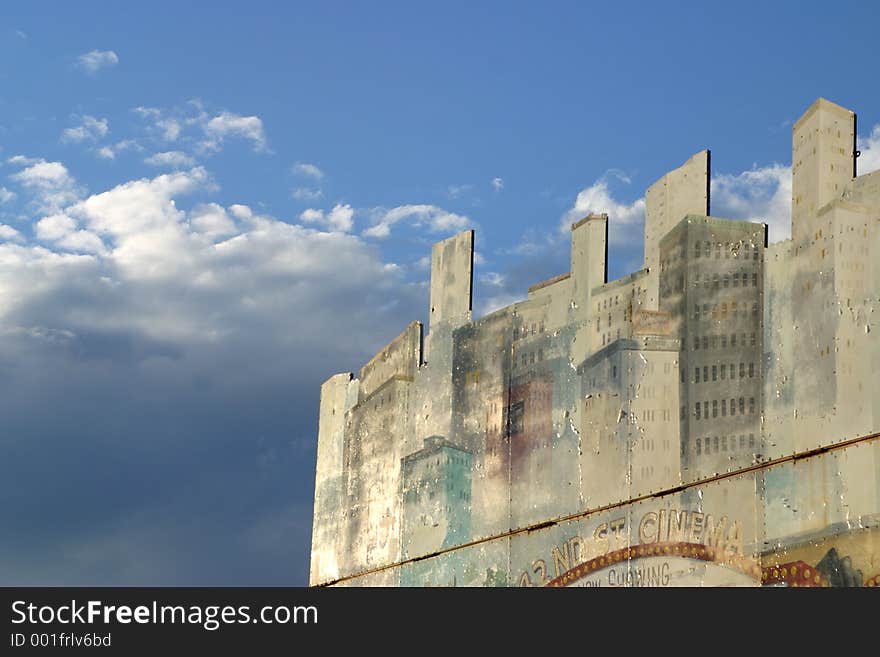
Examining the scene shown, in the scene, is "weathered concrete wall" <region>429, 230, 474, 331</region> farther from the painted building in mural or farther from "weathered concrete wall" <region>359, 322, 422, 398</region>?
"weathered concrete wall" <region>359, 322, 422, 398</region>

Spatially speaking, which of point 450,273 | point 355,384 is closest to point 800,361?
point 450,273

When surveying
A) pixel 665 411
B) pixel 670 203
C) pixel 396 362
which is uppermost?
pixel 670 203

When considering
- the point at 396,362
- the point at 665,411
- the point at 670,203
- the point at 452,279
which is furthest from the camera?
the point at 396,362

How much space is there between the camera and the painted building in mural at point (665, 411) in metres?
12.9

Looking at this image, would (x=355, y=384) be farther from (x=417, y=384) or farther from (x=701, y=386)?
(x=701, y=386)

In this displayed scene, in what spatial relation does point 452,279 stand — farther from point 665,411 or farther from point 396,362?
point 665,411

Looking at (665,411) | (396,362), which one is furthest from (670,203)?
(396,362)

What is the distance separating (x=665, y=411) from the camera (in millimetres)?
14492

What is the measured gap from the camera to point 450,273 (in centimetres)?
1850

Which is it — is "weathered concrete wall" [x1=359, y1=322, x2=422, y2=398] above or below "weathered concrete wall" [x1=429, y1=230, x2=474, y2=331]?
below

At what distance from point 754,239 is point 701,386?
4.52ft

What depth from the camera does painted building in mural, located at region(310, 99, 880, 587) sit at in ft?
42.4

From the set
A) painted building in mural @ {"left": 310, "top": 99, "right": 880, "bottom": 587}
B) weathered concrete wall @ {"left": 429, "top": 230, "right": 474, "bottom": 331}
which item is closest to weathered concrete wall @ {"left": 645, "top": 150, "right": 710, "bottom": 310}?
painted building in mural @ {"left": 310, "top": 99, "right": 880, "bottom": 587}

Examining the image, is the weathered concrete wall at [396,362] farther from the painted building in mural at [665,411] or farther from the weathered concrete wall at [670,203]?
the weathered concrete wall at [670,203]
